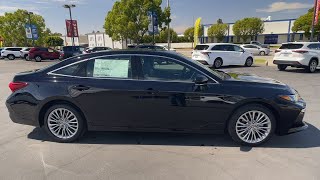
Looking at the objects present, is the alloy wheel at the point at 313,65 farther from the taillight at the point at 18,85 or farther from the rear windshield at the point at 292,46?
the taillight at the point at 18,85

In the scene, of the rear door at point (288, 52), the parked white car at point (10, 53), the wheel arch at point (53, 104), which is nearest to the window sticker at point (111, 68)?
the wheel arch at point (53, 104)

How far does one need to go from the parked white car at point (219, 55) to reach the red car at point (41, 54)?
19024 millimetres

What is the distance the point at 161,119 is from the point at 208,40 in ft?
233

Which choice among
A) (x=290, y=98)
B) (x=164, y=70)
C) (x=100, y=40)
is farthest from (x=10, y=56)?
(x=100, y=40)

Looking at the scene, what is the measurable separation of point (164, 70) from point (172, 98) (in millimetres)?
494

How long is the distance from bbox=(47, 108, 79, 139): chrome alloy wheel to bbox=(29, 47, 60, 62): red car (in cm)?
2574

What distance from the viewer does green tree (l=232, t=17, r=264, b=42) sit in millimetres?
57638

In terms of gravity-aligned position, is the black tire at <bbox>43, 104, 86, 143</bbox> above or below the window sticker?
below

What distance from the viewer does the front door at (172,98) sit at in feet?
12.5

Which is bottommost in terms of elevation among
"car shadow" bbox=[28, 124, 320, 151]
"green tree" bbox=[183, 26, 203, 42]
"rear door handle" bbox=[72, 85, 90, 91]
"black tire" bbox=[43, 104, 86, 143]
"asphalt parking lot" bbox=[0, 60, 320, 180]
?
"asphalt parking lot" bbox=[0, 60, 320, 180]

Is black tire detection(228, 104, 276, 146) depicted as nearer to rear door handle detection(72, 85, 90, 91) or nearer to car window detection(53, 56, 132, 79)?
car window detection(53, 56, 132, 79)

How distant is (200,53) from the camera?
48.7 ft

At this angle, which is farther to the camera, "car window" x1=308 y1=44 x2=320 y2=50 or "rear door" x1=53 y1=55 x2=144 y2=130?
"car window" x1=308 y1=44 x2=320 y2=50

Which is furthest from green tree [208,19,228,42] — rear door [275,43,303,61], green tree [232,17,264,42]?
rear door [275,43,303,61]
